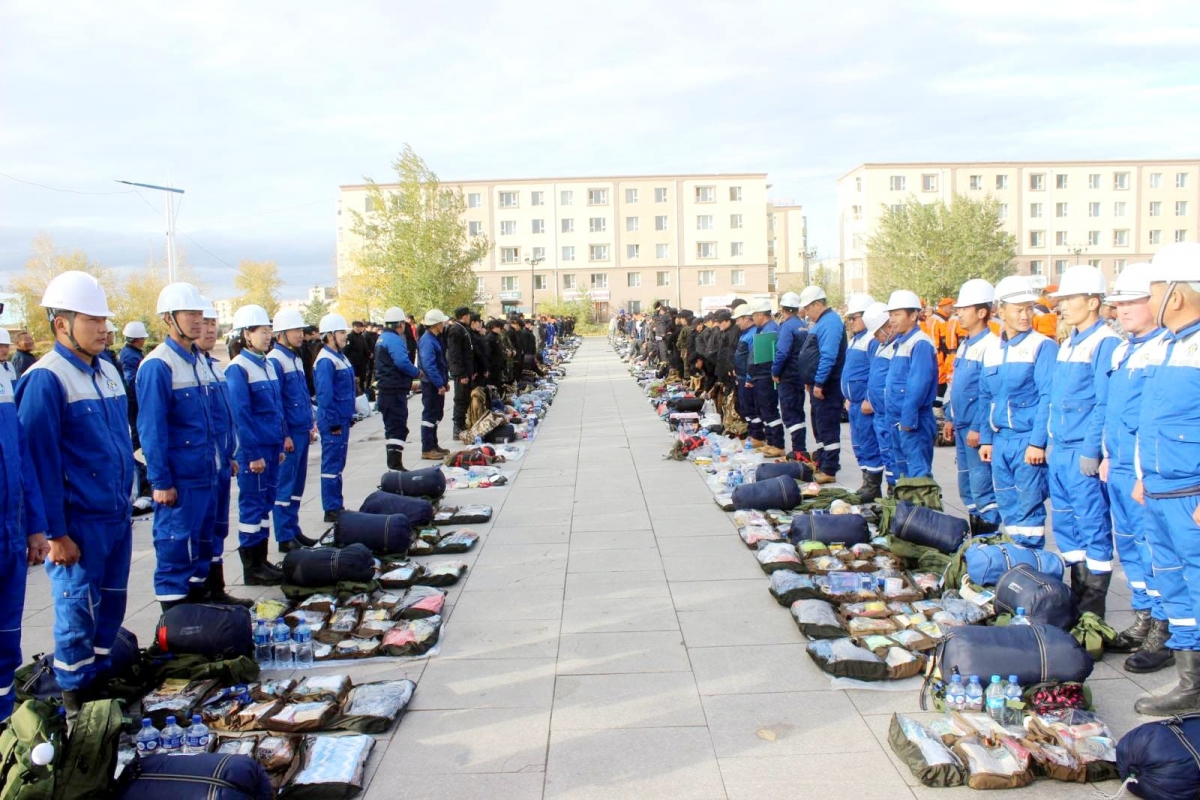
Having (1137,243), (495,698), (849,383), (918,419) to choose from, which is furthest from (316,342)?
(1137,243)

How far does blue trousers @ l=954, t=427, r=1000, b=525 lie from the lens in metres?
7.02

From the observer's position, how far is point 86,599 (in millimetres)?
4473

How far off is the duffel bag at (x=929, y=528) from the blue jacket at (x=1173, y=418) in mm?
2456

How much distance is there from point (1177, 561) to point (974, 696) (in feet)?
4.07

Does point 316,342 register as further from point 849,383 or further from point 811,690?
point 811,690

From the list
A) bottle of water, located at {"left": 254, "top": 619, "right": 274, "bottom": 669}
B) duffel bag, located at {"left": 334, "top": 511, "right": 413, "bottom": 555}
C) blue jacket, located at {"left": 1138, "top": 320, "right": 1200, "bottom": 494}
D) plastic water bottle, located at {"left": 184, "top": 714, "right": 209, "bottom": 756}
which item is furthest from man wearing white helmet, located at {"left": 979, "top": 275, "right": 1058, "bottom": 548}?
plastic water bottle, located at {"left": 184, "top": 714, "right": 209, "bottom": 756}

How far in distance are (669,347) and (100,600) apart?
65.0 feet

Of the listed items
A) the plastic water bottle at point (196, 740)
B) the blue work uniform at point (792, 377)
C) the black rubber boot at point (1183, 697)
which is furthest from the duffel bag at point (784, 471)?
the plastic water bottle at point (196, 740)

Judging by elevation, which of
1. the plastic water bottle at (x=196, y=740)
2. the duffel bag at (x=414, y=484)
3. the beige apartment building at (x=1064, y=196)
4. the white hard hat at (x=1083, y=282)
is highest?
the beige apartment building at (x=1064, y=196)

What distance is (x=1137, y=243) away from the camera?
67625 millimetres

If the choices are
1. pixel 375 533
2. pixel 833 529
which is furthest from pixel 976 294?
pixel 375 533

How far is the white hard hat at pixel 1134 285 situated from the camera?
478 centimetres

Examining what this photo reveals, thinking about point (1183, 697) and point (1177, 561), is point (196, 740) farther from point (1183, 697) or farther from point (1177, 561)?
point (1177, 561)

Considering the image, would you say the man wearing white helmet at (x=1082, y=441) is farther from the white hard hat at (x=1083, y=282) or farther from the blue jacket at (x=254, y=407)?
the blue jacket at (x=254, y=407)
